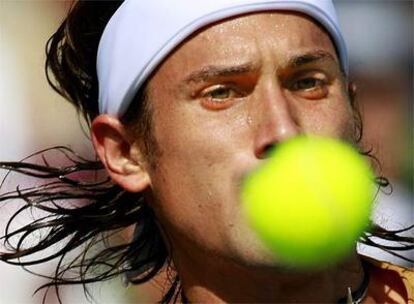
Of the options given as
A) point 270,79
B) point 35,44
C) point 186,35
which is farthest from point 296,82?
point 35,44

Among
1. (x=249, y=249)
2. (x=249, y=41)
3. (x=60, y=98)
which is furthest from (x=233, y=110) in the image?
(x=60, y=98)

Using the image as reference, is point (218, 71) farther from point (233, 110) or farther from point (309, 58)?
point (309, 58)

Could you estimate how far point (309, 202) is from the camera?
90.6 inches

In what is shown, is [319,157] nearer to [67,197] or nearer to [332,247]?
[332,247]

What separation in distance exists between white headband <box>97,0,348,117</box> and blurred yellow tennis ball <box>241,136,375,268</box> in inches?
17.8

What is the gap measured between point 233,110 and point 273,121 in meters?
0.14

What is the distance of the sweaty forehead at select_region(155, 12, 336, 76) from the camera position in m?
2.66

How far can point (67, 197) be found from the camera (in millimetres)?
3441

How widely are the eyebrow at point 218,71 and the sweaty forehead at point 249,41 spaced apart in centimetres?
1

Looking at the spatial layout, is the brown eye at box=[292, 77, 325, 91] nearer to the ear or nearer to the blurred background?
the ear

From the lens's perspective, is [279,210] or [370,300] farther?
[370,300]

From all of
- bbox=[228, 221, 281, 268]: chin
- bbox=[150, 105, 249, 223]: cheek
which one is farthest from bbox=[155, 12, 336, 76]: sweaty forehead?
bbox=[228, 221, 281, 268]: chin

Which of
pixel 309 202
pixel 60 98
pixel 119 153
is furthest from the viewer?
pixel 60 98

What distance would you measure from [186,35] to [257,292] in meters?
0.68
